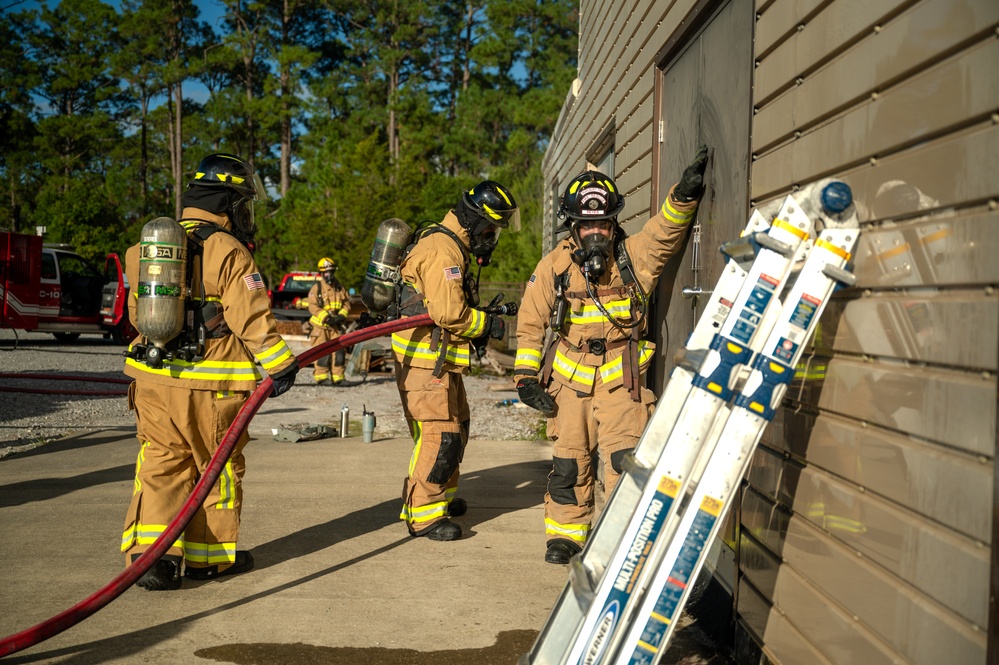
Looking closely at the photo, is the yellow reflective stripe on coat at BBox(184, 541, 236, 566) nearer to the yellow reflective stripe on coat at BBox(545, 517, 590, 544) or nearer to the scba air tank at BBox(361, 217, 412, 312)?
the yellow reflective stripe on coat at BBox(545, 517, 590, 544)

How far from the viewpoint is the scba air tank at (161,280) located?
4.17m

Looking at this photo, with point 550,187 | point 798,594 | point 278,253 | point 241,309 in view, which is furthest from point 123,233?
point 798,594

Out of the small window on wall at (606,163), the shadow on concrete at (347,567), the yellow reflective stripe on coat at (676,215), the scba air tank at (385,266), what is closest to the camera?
the shadow on concrete at (347,567)

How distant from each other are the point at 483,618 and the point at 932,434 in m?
2.47

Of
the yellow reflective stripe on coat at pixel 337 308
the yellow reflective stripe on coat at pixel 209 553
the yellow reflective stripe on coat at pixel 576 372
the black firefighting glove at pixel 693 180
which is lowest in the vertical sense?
the yellow reflective stripe on coat at pixel 209 553

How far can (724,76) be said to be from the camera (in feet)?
13.5

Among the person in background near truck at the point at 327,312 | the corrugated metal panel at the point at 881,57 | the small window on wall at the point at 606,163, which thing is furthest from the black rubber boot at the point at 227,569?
the person in background near truck at the point at 327,312

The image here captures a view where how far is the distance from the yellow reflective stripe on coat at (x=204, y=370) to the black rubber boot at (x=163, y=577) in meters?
0.93

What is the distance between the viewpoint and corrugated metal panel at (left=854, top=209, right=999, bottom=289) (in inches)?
75.8

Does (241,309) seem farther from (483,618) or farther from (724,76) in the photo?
(724,76)

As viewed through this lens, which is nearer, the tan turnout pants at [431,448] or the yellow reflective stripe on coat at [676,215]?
the yellow reflective stripe on coat at [676,215]

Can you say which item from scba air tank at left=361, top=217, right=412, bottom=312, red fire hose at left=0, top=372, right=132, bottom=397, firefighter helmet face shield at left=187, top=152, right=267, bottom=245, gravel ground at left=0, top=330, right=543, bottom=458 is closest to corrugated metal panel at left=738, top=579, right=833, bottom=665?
firefighter helmet face shield at left=187, top=152, right=267, bottom=245

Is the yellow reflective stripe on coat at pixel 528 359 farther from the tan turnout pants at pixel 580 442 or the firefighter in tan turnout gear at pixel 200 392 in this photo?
the firefighter in tan turnout gear at pixel 200 392

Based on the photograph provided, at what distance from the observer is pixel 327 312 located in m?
14.7
